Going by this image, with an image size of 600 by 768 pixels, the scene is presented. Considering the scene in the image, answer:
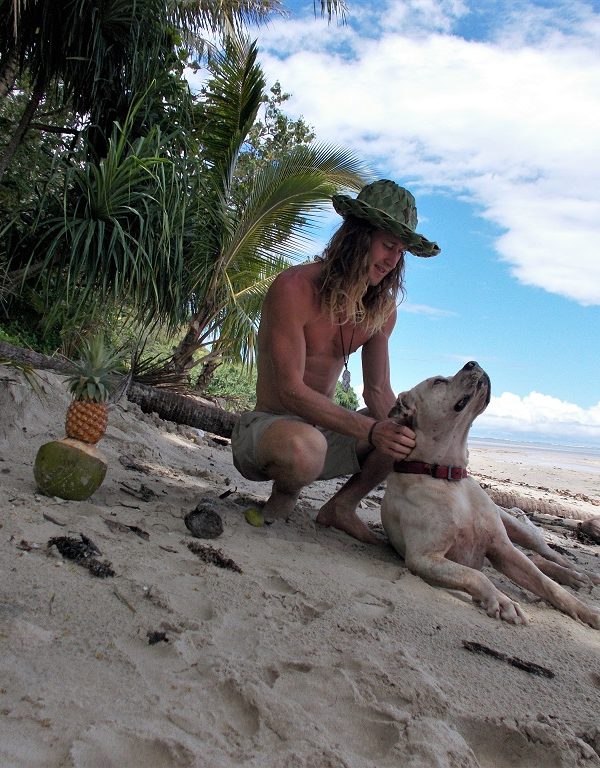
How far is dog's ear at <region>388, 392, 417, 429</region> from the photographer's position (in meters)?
3.07

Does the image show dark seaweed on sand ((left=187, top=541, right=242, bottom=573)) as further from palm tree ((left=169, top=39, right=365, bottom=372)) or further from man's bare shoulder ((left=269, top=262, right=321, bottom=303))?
palm tree ((left=169, top=39, right=365, bottom=372))

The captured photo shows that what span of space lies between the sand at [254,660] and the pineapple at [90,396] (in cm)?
32

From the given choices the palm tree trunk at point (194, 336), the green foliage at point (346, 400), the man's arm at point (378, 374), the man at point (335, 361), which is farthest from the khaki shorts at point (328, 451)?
the green foliage at point (346, 400)

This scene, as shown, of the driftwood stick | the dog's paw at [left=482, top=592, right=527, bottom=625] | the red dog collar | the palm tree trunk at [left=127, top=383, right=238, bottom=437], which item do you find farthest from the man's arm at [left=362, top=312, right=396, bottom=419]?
the palm tree trunk at [left=127, top=383, right=238, bottom=437]

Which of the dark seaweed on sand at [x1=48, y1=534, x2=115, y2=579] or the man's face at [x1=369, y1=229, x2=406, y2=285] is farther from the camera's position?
the man's face at [x1=369, y1=229, x2=406, y2=285]

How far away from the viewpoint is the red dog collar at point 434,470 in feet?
9.80

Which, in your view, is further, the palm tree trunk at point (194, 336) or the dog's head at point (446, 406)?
the palm tree trunk at point (194, 336)

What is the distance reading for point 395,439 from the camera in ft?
9.81

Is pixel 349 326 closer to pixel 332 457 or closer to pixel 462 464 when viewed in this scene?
pixel 332 457

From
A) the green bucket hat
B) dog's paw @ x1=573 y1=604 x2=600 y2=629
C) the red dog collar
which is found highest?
the green bucket hat

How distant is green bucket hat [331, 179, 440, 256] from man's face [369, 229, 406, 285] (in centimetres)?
5

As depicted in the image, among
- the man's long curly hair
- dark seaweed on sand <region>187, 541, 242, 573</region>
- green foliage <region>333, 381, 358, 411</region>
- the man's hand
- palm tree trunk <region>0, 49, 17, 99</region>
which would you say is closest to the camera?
dark seaweed on sand <region>187, 541, 242, 573</region>

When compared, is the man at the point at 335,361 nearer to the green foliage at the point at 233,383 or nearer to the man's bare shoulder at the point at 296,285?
the man's bare shoulder at the point at 296,285

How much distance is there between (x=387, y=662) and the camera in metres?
1.88
